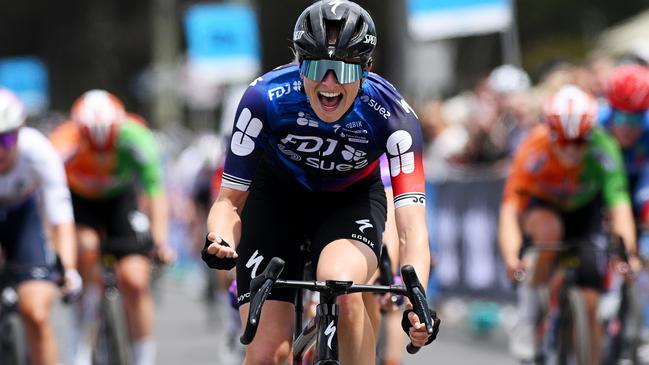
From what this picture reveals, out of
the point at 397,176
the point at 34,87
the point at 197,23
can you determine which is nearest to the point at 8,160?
the point at 397,176

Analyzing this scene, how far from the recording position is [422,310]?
5406mm

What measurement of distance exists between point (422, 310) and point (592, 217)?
4485 millimetres

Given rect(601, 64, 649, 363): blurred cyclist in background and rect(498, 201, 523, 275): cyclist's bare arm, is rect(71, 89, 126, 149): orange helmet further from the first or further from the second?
rect(601, 64, 649, 363): blurred cyclist in background

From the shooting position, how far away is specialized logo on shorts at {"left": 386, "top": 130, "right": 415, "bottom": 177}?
6.13m

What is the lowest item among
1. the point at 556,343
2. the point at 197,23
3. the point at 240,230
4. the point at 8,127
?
the point at 556,343

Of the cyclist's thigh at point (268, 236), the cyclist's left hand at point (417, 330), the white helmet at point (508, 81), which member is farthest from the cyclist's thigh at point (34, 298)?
the white helmet at point (508, 81)

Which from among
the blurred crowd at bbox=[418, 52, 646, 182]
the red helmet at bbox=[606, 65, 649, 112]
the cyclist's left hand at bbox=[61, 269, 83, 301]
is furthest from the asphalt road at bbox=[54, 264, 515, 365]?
the red helmet at bbox=[606, 65, 649, 112]

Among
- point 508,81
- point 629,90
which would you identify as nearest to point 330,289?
point 629,90

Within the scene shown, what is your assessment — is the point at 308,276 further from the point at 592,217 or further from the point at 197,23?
the point at 197,23

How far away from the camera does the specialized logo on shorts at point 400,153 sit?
20.1 feet

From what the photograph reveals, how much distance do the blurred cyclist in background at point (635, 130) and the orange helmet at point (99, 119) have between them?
10.6 feet

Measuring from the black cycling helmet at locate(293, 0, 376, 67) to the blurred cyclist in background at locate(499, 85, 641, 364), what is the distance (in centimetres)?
312

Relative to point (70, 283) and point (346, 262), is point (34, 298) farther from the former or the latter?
point (346, 262)

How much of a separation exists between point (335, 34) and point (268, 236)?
997 millimetres
